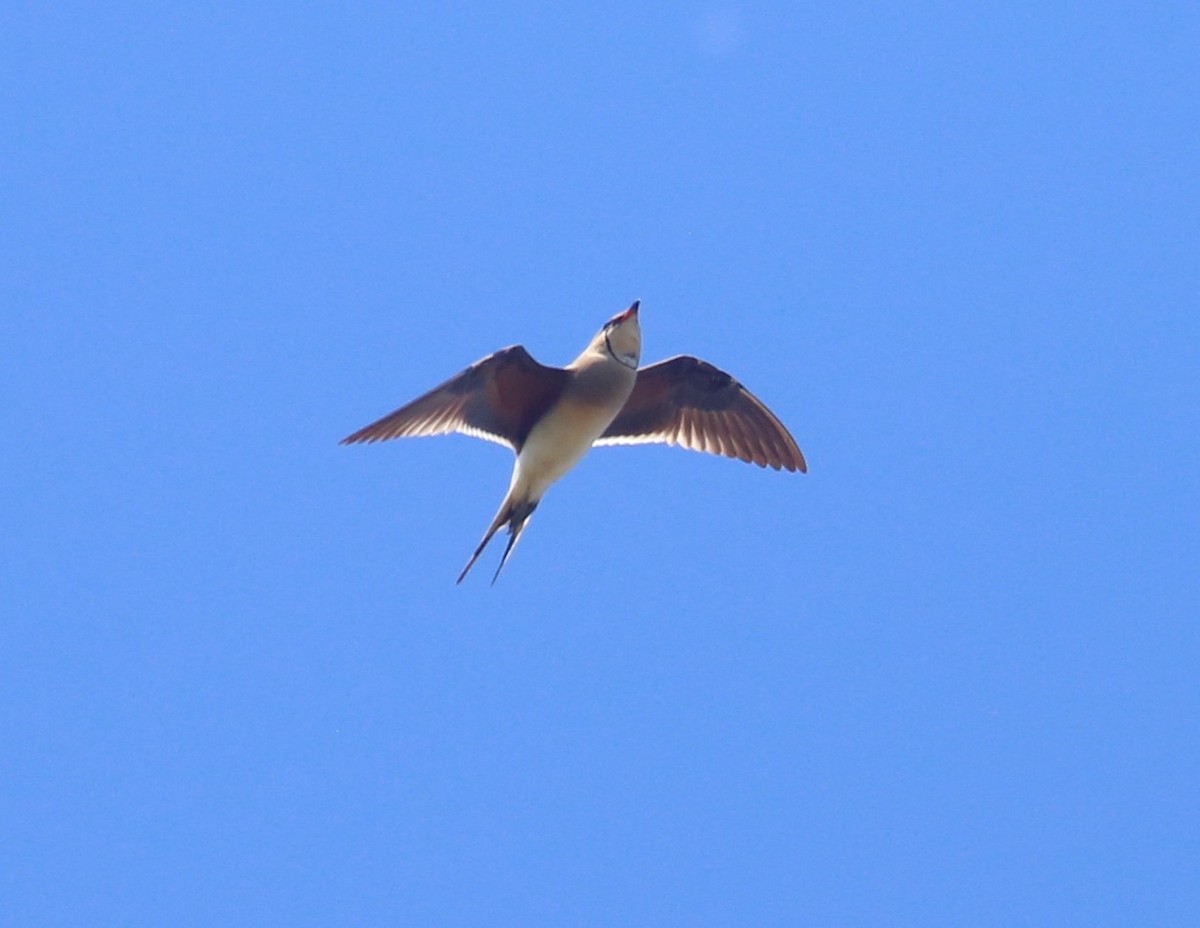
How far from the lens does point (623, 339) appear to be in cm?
894

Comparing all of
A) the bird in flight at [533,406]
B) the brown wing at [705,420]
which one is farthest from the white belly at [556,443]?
the brown wing at [705,420]

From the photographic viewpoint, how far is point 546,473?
8.76 m

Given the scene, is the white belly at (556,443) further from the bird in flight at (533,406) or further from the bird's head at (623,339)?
the bird's head at (623,339)

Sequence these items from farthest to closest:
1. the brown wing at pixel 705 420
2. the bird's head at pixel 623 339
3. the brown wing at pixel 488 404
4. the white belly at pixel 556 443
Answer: the brown wing at pixel 705 420
the bird's head at pixel 623 339
the white belly at pixel 556 443
the brown wing at pixel 488 404

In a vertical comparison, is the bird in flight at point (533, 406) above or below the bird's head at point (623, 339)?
below

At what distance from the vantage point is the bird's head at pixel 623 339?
352 inches

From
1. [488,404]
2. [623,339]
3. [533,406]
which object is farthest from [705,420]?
[488,404]

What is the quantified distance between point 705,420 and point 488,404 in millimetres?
1434

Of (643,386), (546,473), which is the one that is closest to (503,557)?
(546,473)

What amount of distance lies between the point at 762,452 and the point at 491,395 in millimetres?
1740

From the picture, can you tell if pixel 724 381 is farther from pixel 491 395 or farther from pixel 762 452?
pixel 491 395

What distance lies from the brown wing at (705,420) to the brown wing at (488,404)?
0.68 m

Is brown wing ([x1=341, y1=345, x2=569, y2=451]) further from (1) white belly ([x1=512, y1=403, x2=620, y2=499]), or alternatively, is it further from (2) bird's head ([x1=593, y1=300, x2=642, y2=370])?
(2) bird's head ([x1=593, y1=300, x2=642, y2=370])

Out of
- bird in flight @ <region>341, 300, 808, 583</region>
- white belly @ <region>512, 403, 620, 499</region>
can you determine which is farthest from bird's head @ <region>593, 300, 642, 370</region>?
white belly @ <region>512, 403, 620, 499</region>
